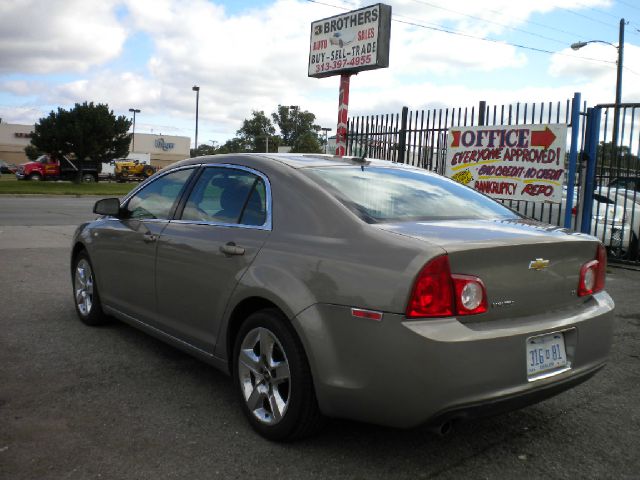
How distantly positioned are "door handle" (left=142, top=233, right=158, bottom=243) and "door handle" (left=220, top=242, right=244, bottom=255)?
2.75ft

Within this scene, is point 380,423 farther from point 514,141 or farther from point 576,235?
point 514,141

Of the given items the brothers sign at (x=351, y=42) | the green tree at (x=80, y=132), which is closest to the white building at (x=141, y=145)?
the green tree at (x=80, y=132)

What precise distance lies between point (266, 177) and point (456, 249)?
4.36 ft

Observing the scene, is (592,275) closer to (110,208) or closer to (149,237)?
(149,237)

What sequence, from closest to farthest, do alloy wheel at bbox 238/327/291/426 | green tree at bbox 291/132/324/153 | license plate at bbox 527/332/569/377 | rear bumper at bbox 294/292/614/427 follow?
rear bumper at bbox 294/292/614/427
license plate at bbox 527/332/569/377
alloy wheel at bbox 238/327/291/426
green tree at bbox 291/132/324/153

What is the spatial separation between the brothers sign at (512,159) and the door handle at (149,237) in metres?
7.34

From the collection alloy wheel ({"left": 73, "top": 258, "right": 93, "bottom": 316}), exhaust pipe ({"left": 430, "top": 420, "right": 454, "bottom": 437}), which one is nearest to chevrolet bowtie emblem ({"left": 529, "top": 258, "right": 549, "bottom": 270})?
exhaust pipe ({"left": 430, "top": 420, "right": 454, "bottom": 437})

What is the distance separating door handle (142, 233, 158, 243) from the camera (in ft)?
13.5

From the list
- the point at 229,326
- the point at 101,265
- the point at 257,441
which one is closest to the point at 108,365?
the point at 101,265

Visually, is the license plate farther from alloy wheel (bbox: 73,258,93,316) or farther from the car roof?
alloy wheel (bbox: 73,258,93,316)

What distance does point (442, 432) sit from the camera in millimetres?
2689

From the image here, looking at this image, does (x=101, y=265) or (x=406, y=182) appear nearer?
(x=406, y=182)

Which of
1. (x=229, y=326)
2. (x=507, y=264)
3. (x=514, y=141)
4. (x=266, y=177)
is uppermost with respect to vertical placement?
(x=514, y=141)

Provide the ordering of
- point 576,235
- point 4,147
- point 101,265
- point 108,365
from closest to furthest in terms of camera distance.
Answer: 1. point 576,235
2. point 108,365
3. point 101,265
4. point 4,147
